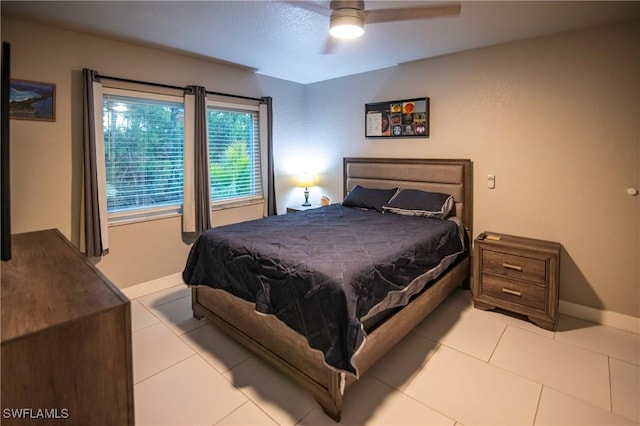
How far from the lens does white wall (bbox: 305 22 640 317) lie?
2641 mm

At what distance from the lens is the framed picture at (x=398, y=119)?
12.2 ft

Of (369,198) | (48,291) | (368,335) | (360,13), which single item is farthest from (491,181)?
(48,291)

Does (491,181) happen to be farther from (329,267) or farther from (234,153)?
(234,153)

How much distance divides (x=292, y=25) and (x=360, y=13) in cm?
69

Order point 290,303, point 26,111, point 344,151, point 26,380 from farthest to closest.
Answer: point 344,151
point 26,111
point 290,303
point 26,380

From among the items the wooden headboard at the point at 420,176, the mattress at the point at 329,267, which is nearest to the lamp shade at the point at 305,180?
the wooden headboard at the point at 420,176

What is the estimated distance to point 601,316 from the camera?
2.82 metres

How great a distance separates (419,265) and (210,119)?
9.56ft

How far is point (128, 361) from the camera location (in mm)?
1047

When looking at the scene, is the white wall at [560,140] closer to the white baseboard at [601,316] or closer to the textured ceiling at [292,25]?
the white baseboard at [601,316]

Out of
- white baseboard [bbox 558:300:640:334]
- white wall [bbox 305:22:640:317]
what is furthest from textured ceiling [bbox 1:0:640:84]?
white baseboard [bbox 558:300:640:334]

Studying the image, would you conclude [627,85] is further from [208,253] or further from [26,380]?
[26,380]

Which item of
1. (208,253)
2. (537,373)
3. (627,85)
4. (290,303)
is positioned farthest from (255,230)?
(627,85)

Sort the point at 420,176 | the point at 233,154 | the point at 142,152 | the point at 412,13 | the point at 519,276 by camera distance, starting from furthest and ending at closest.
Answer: the point at 233,154 → the point at 420,176 → the point at 142,152 → the point at 519,276 → the point at 412,13
